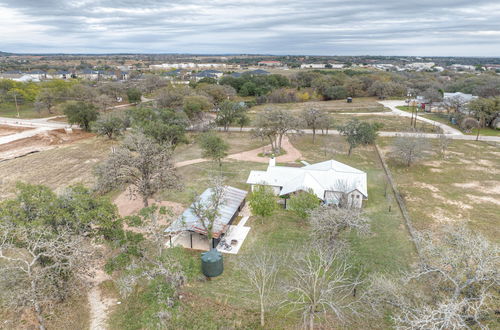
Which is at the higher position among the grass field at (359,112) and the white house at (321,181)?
the grass field at (359,112)

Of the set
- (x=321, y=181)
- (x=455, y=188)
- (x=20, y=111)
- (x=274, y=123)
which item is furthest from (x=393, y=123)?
(x=20, y=111)

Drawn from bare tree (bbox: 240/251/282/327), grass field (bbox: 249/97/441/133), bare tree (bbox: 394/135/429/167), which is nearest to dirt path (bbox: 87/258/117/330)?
bare tree (bbox: 240/251/282/327)

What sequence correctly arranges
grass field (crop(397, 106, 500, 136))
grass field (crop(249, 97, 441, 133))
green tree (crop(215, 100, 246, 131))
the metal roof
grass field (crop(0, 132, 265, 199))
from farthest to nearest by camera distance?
1. grass field (crop(249, 97, 441, 133))
2. green tree (crop(215, 100, 246, 131))
3. grass field (crop(397, 106, 500, 136))
4. grass field (crop(0, 132, 265, 199))
5. the metal roof

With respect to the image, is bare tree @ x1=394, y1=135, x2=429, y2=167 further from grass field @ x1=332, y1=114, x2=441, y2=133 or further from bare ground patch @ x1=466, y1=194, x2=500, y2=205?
grass field @ x1=332, y1=114, x2=441, y2=133

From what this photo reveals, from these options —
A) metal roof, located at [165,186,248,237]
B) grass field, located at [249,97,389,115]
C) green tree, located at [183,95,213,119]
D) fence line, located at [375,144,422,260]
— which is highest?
green tree, located at [183,95,213,119]

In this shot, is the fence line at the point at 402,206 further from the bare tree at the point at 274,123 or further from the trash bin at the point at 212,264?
the bare tree at the point at 274,123

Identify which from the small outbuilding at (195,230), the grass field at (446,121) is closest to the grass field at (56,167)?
the small outbuilding at (195,230)
